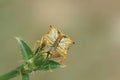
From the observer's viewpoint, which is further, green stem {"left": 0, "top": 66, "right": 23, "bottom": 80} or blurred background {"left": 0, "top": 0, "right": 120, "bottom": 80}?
blurred background {"left": 0, "top": 0, "right": 120, "bottom": 80}

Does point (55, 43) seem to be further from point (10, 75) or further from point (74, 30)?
point (74, 30)

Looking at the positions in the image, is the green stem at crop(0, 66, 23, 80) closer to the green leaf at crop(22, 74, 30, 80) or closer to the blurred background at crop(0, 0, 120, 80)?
the green leaf at crop(22, 74, 30, 80)

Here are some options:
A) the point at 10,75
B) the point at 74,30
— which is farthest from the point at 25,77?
the point at 74,30

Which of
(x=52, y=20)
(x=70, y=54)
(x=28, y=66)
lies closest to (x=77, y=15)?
(x=52, y=20)

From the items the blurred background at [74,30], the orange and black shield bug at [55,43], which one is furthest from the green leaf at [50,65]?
the blurred background at [74,30]

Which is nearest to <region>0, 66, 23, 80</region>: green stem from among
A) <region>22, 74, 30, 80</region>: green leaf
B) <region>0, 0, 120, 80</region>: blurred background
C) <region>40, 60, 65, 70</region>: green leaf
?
<region>22, 74, 30, 80</region>: green leaf

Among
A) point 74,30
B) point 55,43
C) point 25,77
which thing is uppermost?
point 74,30
